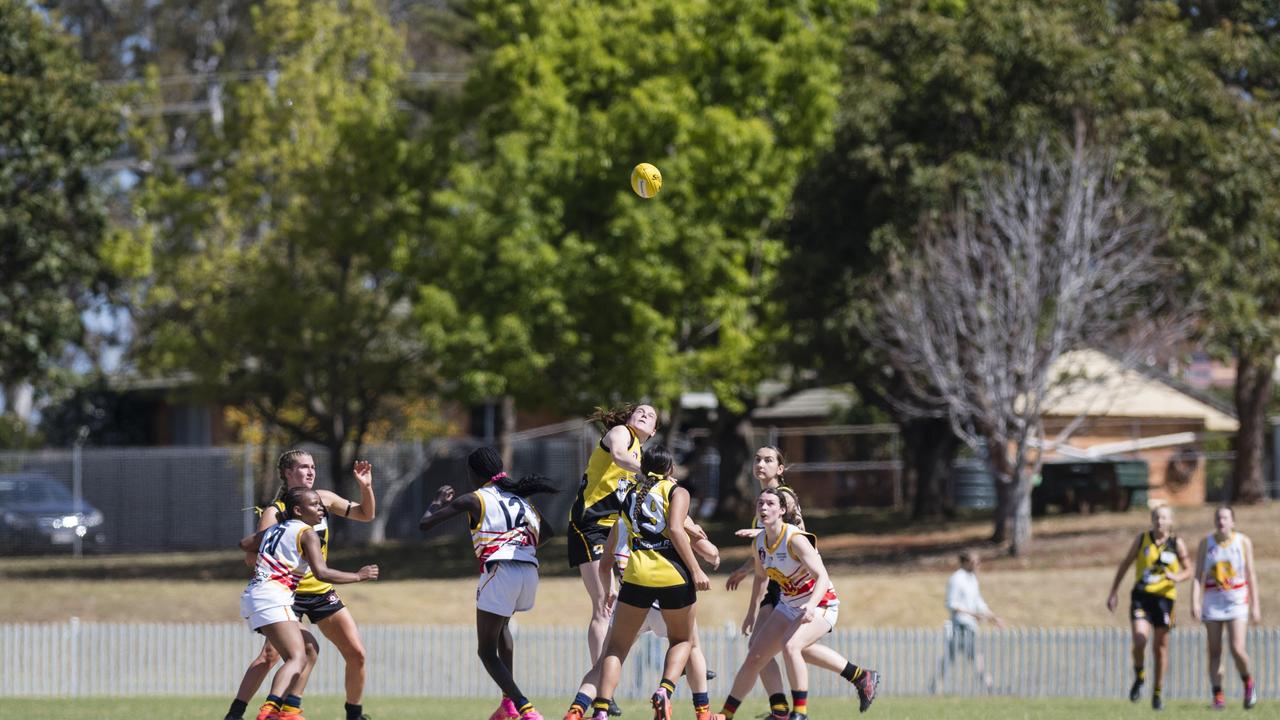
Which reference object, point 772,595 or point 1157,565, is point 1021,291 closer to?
point 1157,565

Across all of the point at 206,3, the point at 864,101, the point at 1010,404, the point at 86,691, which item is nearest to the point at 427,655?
the point at 86,691

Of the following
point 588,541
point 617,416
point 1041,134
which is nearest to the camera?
point 617,416

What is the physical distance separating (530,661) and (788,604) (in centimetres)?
935

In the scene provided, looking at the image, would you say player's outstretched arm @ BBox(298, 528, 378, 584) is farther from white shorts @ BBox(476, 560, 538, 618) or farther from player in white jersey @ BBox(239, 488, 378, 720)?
white shorts @ BBox(476, 560, 538, 618)

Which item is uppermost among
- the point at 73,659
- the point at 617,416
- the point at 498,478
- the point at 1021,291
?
the point at 1021,291

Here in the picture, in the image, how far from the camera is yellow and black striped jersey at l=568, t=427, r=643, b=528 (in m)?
12.0

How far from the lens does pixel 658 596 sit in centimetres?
1023

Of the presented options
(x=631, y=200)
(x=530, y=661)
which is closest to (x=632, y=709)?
(x=530, y=661)

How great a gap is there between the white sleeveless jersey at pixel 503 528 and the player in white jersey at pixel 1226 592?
731cm

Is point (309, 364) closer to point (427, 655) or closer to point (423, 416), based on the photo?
point (423, 416)

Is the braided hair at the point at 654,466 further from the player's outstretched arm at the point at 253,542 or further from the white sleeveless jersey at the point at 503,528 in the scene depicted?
the player's outstretched arm at the point at 253,542

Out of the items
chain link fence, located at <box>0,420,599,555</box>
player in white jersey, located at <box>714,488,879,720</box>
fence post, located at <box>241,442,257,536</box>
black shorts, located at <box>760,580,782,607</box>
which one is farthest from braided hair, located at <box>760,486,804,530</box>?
fence post, located at <box>241,442,257,536</box>

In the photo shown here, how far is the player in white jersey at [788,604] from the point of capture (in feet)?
34.8

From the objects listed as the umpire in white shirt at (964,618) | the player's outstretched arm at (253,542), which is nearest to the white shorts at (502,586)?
the player's outstretched arm at (253,542)
